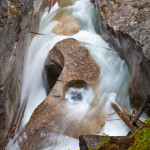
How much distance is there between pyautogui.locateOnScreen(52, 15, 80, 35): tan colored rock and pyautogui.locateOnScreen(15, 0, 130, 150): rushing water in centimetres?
19

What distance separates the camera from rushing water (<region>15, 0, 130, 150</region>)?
443 centimetres

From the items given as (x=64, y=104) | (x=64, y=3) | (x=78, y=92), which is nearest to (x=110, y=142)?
(x=64, y=104)

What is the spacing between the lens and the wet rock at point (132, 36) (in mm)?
4254

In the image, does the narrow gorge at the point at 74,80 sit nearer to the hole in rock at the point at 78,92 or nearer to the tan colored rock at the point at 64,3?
the hole in rock at the point at 78,92

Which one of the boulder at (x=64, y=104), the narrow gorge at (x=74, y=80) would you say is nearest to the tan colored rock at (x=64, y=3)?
the narrow gorge at (x=74, y=80)

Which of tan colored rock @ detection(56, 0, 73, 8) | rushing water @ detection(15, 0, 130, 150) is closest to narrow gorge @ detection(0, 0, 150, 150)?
rushing water @ detection(15, 0, 130, 150)

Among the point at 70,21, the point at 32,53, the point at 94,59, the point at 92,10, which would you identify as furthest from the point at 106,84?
the point at 92,10

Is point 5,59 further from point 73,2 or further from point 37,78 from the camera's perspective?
point 73,2

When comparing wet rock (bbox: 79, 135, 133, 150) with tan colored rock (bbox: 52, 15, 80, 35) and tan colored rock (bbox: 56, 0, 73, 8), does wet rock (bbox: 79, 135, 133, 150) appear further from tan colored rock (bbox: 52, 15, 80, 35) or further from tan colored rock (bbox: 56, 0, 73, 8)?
tan colored rock (bbox: 56, 0, 73, 8)

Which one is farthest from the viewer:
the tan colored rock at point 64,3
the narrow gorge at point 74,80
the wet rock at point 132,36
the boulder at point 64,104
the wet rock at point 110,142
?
the tan colored rock at point 64,3

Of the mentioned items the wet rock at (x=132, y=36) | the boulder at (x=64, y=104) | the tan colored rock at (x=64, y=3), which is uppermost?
the tan colored rock at (x=64, y=3)

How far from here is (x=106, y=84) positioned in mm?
5168

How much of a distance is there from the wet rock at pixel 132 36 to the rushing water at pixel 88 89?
34 centimetres

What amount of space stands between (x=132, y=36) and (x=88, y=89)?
1.77 m
